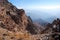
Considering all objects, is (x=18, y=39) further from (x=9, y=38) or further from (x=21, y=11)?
(x=21, y=11)

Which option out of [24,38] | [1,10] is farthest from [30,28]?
[24,38]

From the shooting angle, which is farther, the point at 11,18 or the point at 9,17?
the point at 11,18

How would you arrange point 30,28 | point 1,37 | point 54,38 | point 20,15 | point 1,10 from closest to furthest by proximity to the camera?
1. point 1,37
2. point 54,38
3. point 1,10
4. point 20,15
5. point 30,28

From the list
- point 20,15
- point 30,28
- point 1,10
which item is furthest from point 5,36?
point 30,28

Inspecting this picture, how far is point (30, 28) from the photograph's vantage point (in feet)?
311

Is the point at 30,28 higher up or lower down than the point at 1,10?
lower down

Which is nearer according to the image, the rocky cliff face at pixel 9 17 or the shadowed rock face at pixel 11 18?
the rocky cliff face at pixel 9 17

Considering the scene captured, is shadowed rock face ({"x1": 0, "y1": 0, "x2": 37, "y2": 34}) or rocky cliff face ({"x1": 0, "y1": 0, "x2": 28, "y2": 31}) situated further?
shadowed rock face ({"x1": 0, "y1": 0, "x2": 37, "y2": 34})

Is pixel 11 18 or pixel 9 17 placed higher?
pixel 9 17

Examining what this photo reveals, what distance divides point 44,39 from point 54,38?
152 centimetres

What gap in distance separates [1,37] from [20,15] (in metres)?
61.7

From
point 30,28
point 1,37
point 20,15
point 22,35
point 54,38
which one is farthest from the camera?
point 30,28

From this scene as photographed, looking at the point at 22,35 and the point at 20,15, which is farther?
the point at 20,15

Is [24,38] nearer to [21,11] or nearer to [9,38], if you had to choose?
[9,38]
